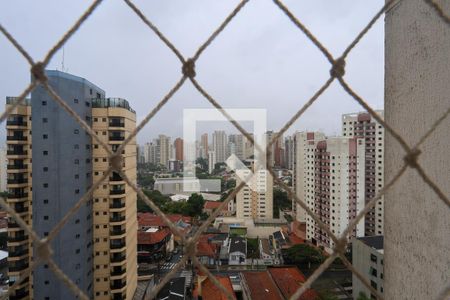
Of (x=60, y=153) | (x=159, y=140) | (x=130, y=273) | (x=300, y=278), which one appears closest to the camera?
(x=60, y=153)

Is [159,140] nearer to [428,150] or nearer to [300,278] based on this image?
[300,278]

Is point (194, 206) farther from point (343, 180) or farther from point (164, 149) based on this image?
point (164, 149)

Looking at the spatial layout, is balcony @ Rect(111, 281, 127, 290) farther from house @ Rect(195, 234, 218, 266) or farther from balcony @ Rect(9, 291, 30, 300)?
house @ Rect(195, 234, 218, 266)

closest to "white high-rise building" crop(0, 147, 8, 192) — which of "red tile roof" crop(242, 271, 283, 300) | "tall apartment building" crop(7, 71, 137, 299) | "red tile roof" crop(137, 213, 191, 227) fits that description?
"red tile roof" crop(137, 213, 191, 227)

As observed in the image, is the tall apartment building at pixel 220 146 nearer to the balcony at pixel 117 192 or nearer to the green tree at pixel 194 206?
the green tree at pixel 194 206

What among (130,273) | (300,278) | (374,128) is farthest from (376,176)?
(130,273)

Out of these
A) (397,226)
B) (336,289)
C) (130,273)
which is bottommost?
(336,289)

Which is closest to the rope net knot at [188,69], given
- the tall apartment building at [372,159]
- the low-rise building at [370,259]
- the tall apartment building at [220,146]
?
the low-rise building at [370,259]
